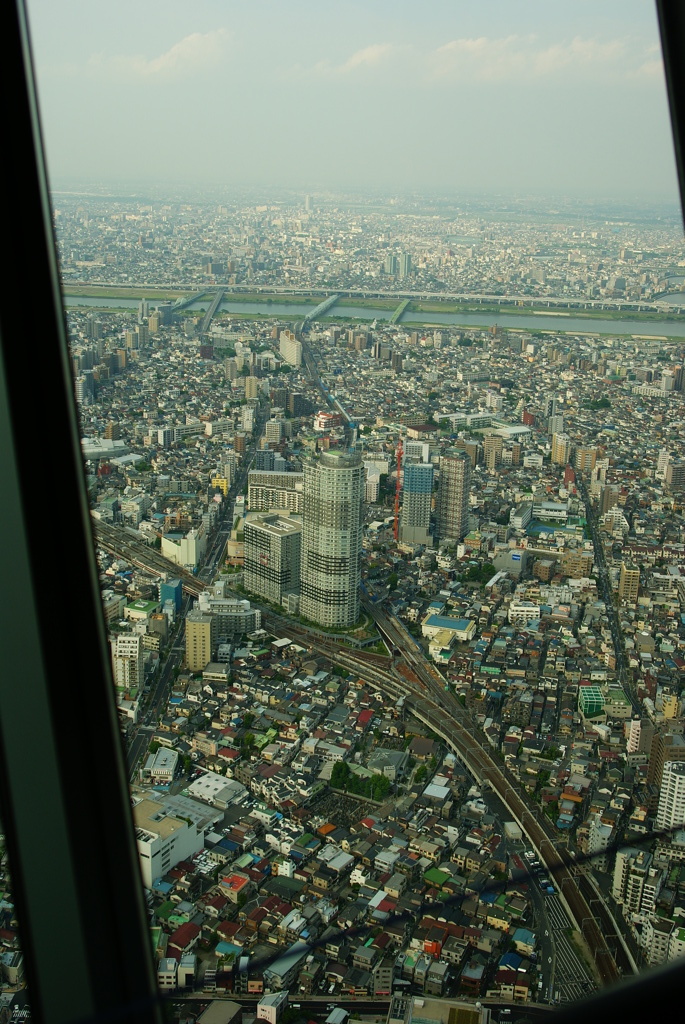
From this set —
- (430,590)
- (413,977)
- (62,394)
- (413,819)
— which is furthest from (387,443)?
(62,394)

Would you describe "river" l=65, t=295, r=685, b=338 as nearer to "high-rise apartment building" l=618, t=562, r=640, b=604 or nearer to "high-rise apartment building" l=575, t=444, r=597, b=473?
"high-rise apartment building" l=575, t=444, r=597, b=473

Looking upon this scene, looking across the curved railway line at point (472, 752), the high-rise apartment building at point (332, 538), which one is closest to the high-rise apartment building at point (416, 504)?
the high-rise apartment building at point (332, 538)

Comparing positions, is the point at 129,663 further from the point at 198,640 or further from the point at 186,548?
the point at 186,548

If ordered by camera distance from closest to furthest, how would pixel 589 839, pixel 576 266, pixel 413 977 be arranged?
pixel 413 977 < pixel 589 839 < pixel 576 266

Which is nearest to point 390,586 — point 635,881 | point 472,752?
point 472,752

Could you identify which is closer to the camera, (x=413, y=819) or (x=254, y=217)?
(x=413, y=819)

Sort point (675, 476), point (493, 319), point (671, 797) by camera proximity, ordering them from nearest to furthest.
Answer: point (671, 797)
point (675, 476)
point (493, 319)

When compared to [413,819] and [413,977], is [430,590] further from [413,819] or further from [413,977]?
[413,977]
